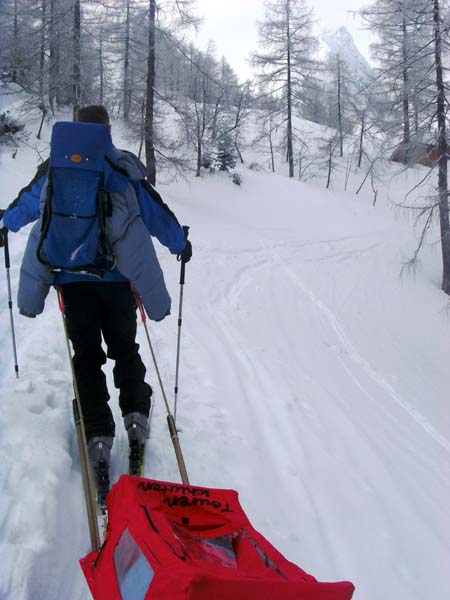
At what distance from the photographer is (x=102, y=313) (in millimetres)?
3225

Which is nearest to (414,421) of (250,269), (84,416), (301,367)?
(301,367)

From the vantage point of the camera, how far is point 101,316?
3227 mm

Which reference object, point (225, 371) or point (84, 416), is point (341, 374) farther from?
point (84, 416)

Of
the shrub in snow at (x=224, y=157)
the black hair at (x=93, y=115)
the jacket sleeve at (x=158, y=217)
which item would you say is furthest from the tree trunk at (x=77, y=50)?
the jacket sleeve at (x=158, y=217)

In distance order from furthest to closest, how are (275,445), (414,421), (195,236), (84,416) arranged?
(195,236), (414,421), (275,445), (84,416)

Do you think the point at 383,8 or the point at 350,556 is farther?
the point at 383,8

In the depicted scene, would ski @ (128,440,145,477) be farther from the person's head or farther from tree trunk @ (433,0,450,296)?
tree trunk @ (433,0,450,296)

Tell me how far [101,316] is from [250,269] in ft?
31.4

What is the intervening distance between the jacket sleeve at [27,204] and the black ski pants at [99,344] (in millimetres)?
631

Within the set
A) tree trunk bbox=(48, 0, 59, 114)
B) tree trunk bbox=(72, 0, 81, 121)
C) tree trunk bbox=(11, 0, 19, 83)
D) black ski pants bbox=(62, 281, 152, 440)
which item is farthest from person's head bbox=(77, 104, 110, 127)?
tree trunk bbox=(11, 0, 19, 83)

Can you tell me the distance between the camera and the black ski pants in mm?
3145

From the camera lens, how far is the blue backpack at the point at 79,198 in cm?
280

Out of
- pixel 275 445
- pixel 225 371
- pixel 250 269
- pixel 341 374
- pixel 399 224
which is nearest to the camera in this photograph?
pixel 275 445

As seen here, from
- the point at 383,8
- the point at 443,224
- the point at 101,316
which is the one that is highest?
the point at 383,8
